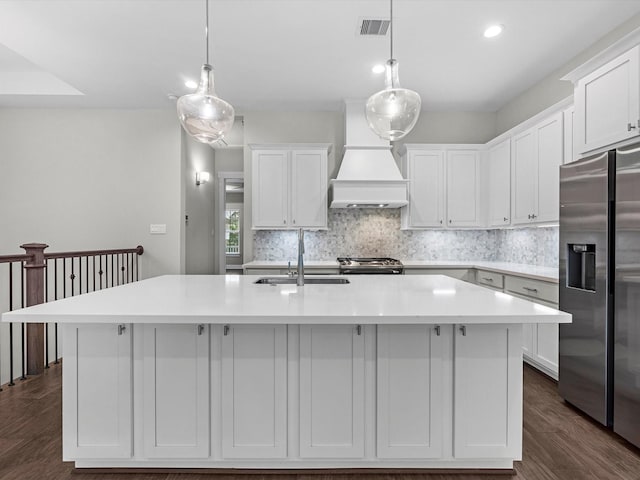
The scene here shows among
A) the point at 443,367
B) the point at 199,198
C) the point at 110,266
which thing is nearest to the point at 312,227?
the point at 199,198

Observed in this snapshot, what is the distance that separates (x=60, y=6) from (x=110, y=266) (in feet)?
9.39

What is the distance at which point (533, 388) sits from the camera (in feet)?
9.70

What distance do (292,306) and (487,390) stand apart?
104 centimetres

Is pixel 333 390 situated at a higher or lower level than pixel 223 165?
lower

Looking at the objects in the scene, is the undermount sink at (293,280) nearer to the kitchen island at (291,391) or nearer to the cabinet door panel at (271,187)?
the kitchen island at (291,391)

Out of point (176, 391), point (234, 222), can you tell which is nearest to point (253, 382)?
point (176, 391)

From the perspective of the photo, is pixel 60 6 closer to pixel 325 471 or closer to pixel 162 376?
pixel 162 376

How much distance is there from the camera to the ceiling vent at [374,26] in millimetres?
2785

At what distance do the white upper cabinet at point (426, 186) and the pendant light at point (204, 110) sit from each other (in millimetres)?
2922

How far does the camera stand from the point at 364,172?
14.3 ft

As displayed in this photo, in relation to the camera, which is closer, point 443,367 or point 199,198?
point 443,367

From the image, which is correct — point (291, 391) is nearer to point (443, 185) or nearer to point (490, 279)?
point (490, 279)

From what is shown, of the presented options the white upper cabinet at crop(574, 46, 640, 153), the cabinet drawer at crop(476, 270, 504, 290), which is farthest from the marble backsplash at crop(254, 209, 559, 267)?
the white upper cabinet at crop(574, 46, 640, 153)

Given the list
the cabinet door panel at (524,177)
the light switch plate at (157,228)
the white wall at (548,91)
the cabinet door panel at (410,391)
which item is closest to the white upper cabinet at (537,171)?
the cabinet door panel at (524,177)
